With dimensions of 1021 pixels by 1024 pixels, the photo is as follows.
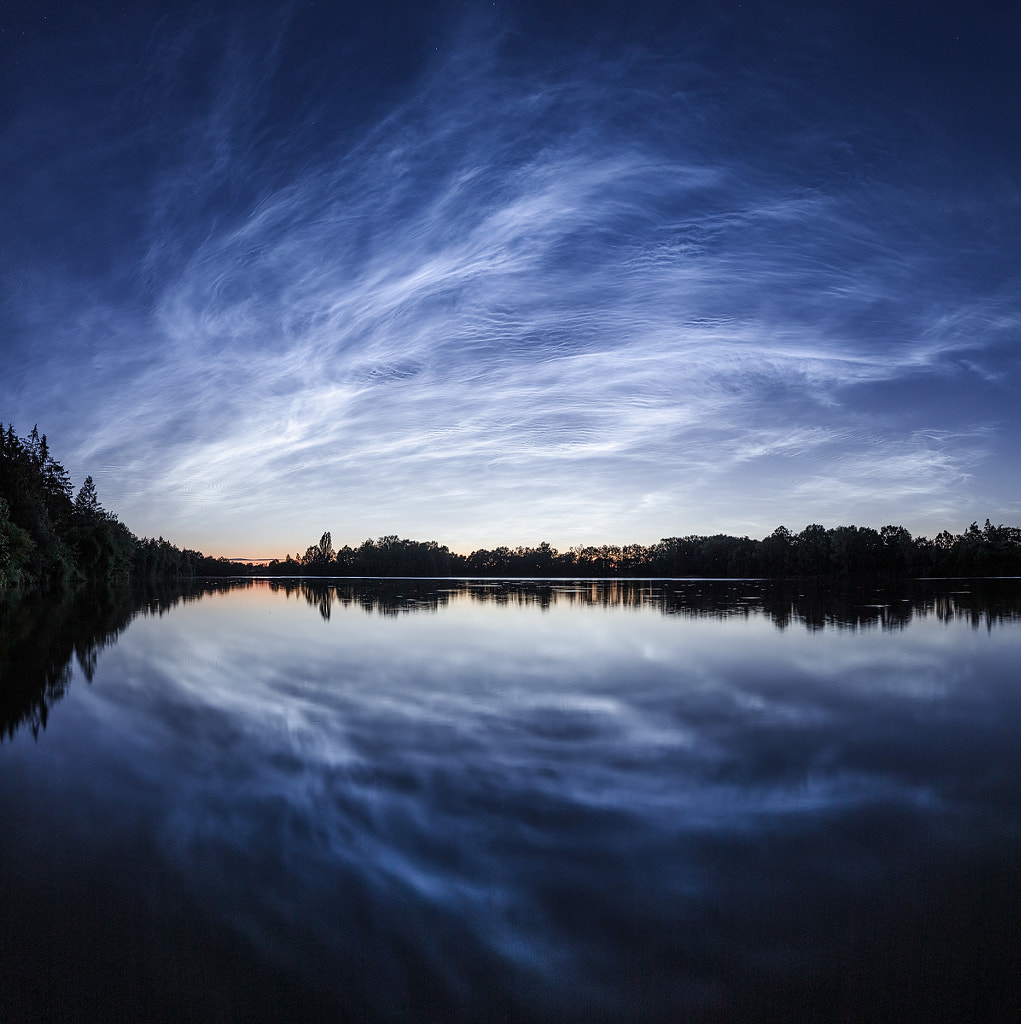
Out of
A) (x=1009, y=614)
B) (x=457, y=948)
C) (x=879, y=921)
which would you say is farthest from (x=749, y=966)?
(x=1009, y=614)

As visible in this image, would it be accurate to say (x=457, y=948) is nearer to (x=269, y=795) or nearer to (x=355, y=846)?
(x=355, y=846)

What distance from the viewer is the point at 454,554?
582 ft

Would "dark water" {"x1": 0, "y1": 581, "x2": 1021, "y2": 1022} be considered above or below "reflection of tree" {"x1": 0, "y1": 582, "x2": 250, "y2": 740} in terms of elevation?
above

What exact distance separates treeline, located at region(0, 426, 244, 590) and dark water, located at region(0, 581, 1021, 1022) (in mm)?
32870

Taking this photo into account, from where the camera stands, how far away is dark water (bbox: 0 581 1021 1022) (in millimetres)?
2730

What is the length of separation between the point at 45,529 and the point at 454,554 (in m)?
136

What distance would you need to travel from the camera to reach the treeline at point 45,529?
3419 cm

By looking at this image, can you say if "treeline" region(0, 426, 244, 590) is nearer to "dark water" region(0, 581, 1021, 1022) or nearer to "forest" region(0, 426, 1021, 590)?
"forest" region(0, 426, 1021, 590)

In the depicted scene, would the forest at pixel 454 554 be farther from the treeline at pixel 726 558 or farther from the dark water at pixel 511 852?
the dark water at pixel 511 852

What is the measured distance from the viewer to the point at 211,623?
787 inches

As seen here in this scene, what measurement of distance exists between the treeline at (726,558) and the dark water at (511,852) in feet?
347

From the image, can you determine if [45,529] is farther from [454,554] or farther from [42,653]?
[454,554]

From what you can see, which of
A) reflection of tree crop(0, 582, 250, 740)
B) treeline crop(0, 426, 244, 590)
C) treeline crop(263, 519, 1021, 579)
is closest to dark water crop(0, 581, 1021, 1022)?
reflection of tree crop(0, 582, 250, 740)

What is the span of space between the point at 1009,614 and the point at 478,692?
2208 cm
